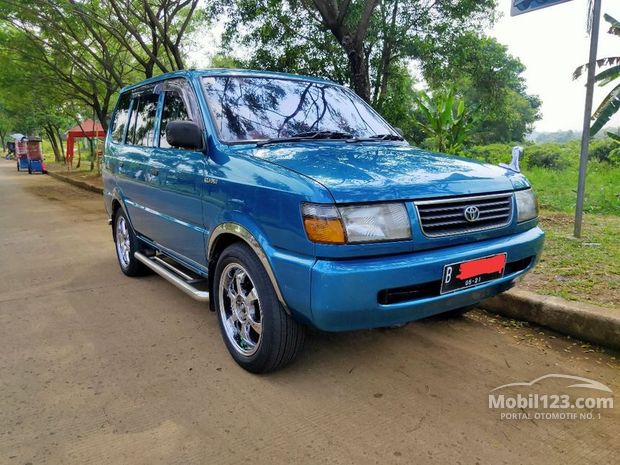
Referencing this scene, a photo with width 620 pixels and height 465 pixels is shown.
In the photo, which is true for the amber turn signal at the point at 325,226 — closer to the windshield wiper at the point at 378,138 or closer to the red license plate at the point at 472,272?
the red license plate at the point at 472,272

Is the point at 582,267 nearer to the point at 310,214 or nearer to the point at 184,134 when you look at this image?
the point at 310,214

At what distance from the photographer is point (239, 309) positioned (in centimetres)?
294

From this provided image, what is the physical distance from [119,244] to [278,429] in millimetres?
3529

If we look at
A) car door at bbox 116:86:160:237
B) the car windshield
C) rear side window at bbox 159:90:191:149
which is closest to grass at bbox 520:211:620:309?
the car windshield

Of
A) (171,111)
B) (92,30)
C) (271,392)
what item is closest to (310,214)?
(271,392)

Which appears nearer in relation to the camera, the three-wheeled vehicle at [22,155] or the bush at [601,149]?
the bush at [601,149]

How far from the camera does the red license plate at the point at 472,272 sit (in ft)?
7.79

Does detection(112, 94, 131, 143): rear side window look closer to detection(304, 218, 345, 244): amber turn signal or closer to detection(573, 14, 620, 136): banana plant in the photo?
detection(304, 218, 345, 244): amber turn signal

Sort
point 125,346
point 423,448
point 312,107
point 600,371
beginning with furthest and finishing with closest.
Result: point 312,107
point 125,346
point 600,371
point 423,448

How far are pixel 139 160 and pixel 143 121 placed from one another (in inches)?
16.0

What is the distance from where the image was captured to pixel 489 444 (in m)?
2.13

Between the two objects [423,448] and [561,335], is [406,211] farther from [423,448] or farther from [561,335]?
[561,335]

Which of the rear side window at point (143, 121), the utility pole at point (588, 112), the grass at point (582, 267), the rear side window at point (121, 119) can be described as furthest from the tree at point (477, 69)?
the rear side window at point (143, 121)

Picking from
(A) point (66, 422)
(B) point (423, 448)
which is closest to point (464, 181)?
(B) point (423, 448)
